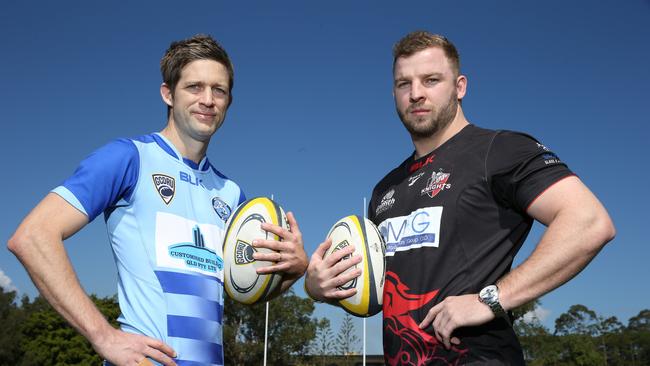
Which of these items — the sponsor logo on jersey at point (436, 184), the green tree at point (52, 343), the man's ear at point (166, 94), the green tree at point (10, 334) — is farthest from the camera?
the green tree at point (52, 343)

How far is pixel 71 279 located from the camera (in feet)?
A: 11.2

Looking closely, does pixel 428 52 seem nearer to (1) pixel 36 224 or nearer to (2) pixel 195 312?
(2) pixel 195 312

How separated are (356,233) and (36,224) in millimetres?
2141

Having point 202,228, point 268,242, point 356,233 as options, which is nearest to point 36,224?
point 202,228

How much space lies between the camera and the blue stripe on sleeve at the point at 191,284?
12.8ft

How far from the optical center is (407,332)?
388cm

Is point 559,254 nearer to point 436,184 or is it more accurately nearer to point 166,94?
point 436,184

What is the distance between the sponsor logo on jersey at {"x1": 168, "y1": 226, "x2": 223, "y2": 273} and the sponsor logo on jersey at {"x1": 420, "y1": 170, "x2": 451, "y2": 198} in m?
1.60

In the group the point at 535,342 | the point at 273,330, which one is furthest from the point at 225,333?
the point at 535,342

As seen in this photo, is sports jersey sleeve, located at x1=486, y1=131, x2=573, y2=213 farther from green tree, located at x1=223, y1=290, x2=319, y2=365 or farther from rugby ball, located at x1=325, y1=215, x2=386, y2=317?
green tree, located at x1=223, y1=290, x2=319, y2=365

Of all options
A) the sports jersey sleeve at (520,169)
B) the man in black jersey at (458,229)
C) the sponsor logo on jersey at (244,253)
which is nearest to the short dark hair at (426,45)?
the man in black jersey at (458,229)

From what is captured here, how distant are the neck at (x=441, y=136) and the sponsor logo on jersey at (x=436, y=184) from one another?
339 millimetres

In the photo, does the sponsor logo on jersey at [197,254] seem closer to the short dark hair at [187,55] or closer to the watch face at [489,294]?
the short dark hair at [187,55]

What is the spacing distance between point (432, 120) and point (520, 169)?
0.87 m
